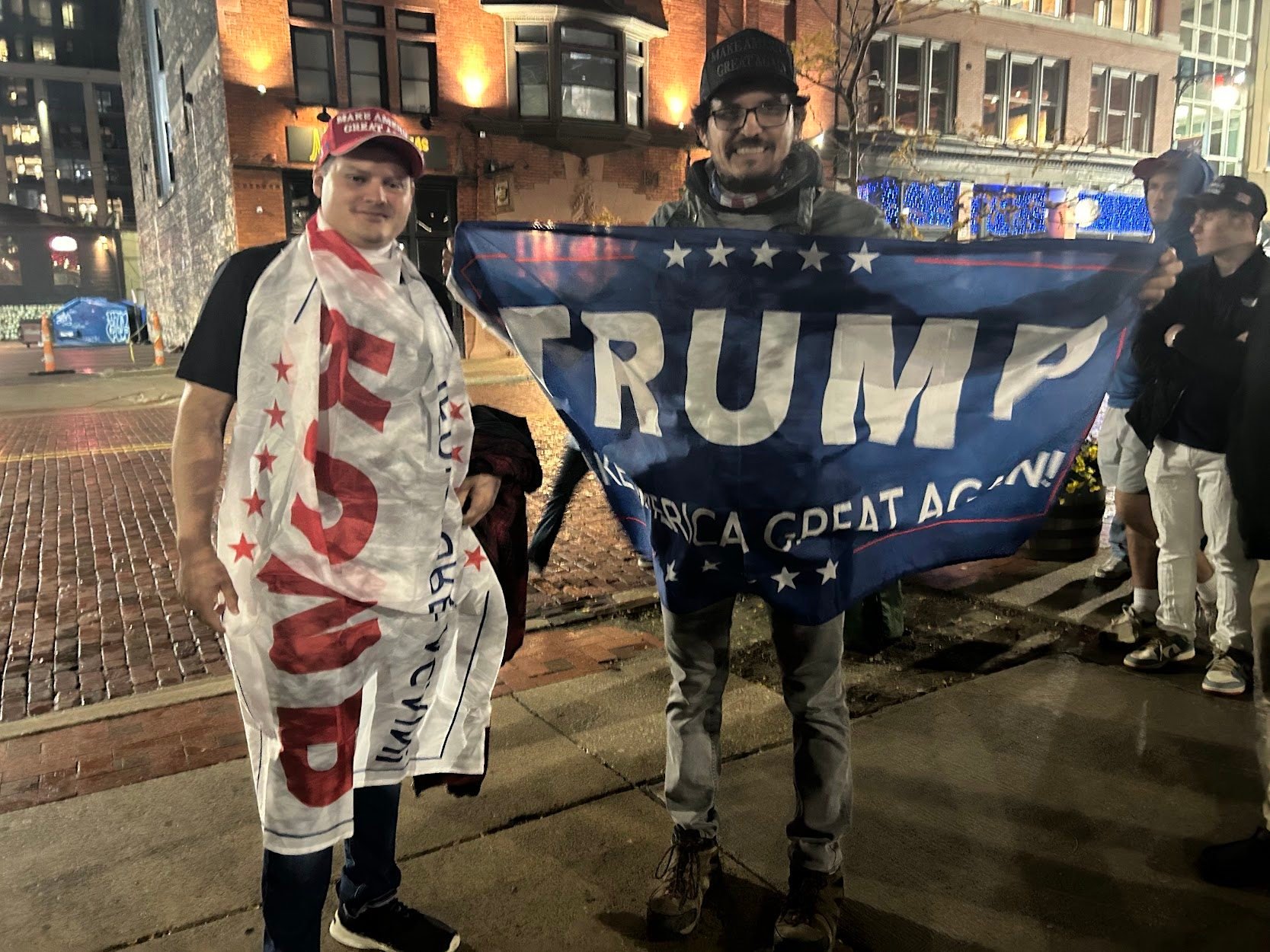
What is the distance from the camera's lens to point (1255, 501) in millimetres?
2684

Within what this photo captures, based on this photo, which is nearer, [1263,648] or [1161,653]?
[1263,648]

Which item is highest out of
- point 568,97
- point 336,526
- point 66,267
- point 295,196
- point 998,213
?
point 568,97

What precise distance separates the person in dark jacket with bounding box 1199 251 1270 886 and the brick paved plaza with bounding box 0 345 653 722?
8.87 feet

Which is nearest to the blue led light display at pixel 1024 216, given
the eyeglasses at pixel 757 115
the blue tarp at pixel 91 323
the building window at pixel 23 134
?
the eyeglasses at pixel 757 115

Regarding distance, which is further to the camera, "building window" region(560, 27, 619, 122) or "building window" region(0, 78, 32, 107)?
"building window" region(0, 78, 32, 107)

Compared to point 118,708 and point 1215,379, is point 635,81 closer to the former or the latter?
point 1215,379

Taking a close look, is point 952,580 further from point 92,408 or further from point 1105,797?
point 92,408

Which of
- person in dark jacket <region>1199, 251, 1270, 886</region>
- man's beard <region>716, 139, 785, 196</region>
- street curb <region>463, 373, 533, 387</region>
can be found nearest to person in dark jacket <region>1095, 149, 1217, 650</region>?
person in dark jacket <region>1199, 251, 1270, 886</region>

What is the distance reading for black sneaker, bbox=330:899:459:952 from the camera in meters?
2.44

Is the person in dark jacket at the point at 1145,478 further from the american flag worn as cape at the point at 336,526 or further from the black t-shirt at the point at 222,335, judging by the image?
the black t-shirt at the point at 222,335

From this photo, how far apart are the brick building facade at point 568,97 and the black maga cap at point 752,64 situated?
15205mm

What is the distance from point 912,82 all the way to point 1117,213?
8.20 metres

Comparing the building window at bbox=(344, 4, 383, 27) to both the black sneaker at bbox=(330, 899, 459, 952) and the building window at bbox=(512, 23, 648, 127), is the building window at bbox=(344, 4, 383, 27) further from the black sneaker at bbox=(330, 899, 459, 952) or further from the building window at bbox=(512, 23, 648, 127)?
the black sneaker at bbox=(330, 899, 459, 952)

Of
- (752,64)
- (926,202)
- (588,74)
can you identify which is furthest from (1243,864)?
(926,202)
